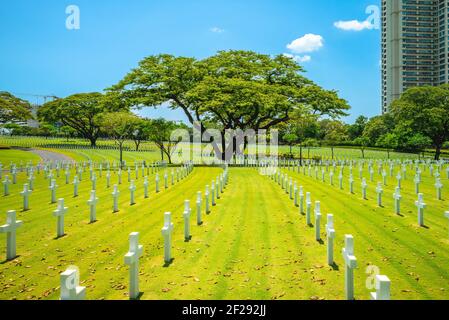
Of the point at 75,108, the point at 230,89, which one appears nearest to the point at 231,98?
the point at 230,89

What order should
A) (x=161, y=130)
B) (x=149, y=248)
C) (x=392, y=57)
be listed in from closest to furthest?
(x=149, y=248), (x=161, y=130), (x=392, y=57)

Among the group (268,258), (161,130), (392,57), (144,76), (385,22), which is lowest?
(268,258)

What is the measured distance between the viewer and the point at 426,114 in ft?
169

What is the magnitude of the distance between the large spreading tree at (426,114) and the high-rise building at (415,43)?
85.8 meters

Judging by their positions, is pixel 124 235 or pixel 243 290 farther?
pixel 124 235

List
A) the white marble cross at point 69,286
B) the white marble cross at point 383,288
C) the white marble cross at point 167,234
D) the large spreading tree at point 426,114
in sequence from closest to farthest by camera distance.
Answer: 1. the white marble cross at point 69,286
2. the white marble cross at point 383,288
3. the white marble cross at point 167,234
4. the large spreading tree at point 426,114

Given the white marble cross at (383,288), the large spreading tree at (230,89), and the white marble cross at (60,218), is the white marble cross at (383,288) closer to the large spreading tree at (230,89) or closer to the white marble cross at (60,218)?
the white marble cross at (60,218)

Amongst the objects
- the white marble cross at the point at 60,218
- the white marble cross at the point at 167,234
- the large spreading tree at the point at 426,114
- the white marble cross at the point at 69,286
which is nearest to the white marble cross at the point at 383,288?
the white marble cross at the point at 69,286

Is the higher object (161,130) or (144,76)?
(144,76)

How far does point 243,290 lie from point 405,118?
5911 centimetres

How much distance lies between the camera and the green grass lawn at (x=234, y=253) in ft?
20.9
